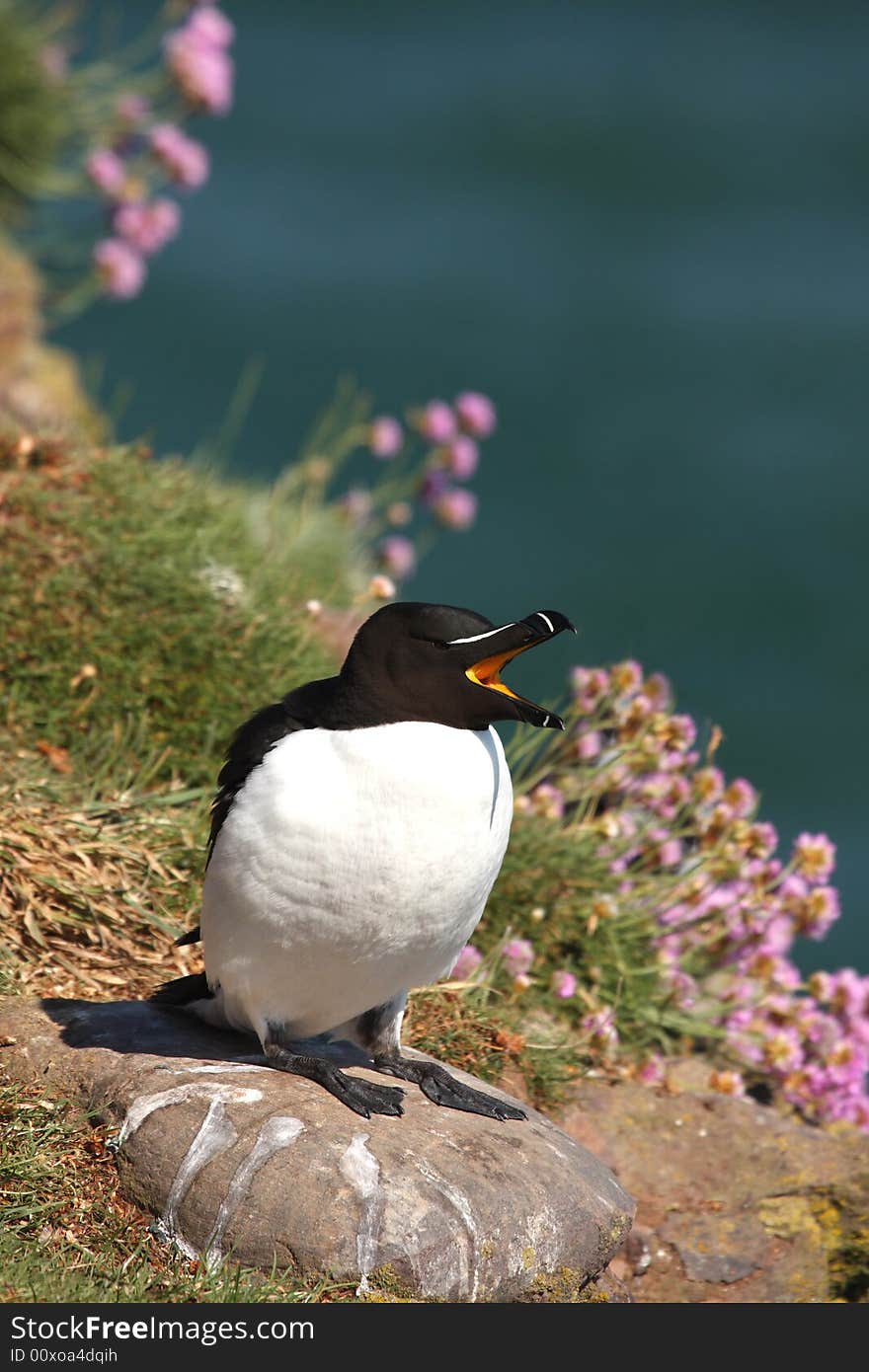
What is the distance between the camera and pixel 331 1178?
406 centimetres

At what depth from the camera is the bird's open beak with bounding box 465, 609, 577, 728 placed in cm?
389

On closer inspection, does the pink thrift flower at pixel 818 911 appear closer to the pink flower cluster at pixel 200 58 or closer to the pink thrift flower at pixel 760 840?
the pink thrift flower at pixel 760 840

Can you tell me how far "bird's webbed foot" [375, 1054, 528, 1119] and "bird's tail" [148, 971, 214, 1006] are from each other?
0.49m

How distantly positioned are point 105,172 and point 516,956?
5373 mm

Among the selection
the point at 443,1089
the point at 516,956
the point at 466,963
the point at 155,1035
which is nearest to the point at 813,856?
the point at 516,956

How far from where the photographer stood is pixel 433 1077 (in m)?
4.61

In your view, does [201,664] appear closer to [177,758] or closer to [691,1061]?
[177,758]

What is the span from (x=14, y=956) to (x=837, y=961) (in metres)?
9.00

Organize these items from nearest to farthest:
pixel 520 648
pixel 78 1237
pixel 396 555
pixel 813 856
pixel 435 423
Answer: pixel 520 648 → pixel 78 1237 → pixel 813 856 → pixel 435 423 → pixel 396 555

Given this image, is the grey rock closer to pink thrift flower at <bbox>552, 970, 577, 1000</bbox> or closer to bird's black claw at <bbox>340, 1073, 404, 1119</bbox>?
bird's black claw at <bbox>340, 1073, 404, 1119</bbox>

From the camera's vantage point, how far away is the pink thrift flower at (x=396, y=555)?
8.75m

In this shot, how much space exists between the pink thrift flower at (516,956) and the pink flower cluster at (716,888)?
1.90ft

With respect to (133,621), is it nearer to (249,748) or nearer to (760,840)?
(249,748)

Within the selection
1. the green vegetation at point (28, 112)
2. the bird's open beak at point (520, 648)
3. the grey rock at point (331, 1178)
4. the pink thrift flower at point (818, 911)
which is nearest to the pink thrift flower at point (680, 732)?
the pink thrift flower at point (818, 911)
